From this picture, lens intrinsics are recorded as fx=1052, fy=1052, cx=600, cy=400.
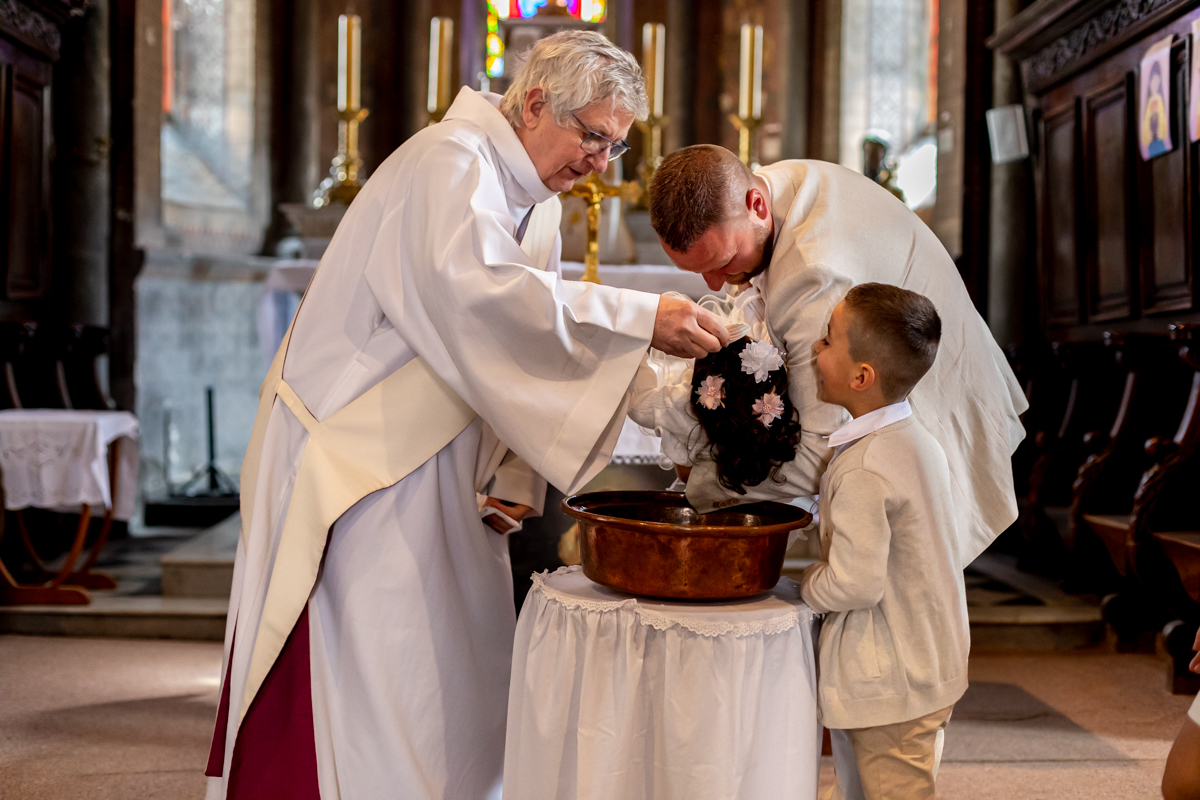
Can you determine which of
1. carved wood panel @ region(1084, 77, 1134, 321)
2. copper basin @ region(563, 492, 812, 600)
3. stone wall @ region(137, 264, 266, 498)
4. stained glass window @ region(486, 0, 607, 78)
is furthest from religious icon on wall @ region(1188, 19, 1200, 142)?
stone wall @ region(137, 264, 266, 498)

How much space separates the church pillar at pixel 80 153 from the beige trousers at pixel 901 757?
550 centimetres

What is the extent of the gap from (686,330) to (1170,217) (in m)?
3.39

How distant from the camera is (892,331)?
5.79ft

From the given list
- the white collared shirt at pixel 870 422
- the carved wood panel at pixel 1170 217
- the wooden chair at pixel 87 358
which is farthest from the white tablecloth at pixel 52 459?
the carved wood panel at pixel 1170 217

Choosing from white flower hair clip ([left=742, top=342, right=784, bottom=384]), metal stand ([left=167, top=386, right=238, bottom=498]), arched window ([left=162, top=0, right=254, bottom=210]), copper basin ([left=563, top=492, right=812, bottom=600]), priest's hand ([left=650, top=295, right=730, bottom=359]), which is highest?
arched window ([left=162, top=0, right=254, bottom=210])

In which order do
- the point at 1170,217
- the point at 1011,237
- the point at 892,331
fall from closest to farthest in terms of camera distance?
the point at 892,331, the point at 1170,217, the point at 1011,237

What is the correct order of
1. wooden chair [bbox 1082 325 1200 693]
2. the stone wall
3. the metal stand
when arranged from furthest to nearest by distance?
the stone wall
the metal stand
wooden chair [bbox 1082 325 1200 693]

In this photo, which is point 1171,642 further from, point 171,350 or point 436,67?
point 171,350

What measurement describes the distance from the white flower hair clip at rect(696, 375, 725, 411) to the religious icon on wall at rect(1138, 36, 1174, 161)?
11.1 feet

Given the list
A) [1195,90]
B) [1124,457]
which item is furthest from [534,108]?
[1195,90]

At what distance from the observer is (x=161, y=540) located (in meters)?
5.93

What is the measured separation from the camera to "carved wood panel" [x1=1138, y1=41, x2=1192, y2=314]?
421cm

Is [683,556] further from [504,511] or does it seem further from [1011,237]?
Answer: [1011,237]

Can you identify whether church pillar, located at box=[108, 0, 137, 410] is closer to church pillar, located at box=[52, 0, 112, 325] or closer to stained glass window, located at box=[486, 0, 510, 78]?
church pillar, located at box=[52, 0, 112, 325]
